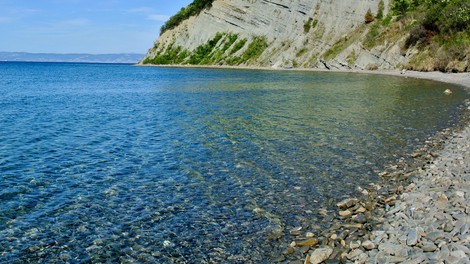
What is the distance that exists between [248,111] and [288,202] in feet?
53.3

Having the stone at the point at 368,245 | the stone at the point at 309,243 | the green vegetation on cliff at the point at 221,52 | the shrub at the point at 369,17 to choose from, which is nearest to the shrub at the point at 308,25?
the green vegetation on cliff at the point at 221,52

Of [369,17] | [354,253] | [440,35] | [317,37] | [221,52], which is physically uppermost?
[369,17]

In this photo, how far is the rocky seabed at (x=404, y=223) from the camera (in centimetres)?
705

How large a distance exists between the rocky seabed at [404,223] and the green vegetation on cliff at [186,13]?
4473 inches

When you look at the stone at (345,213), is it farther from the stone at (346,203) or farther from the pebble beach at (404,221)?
the stone at (346,203)

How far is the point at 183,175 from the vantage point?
1282cm

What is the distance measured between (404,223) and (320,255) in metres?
2.19

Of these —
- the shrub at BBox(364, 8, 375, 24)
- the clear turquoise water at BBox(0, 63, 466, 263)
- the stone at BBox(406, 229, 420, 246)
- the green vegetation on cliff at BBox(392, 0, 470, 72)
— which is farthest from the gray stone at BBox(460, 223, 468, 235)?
the shrub at BBox(364, 8, 375, 24)

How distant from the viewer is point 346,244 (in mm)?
8070

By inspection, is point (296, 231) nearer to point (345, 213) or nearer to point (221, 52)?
point (345, 213)

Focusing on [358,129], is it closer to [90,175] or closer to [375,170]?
[375,170]

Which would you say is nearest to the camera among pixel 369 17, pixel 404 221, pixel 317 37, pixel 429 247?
pixel 429 247

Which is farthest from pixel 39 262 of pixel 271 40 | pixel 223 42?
pixel 223 42

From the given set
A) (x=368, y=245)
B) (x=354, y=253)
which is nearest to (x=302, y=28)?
(x=368, y=245)
